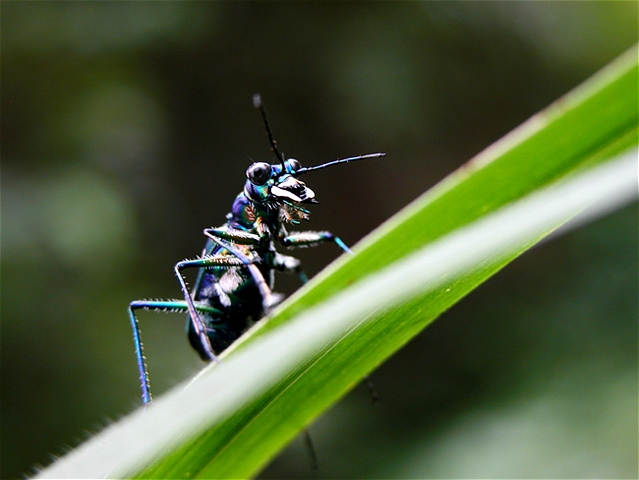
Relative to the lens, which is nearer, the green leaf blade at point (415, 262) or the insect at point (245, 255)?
the green leaf blade at point (415, 262)

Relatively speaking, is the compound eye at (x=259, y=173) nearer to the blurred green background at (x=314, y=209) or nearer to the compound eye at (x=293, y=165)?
the compound eye at (x=293, y=165)

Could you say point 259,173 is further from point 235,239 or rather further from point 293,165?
point 235,239

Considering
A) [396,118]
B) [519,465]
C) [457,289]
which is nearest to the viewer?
[457,289]

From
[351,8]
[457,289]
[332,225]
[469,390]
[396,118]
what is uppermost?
[351,8]

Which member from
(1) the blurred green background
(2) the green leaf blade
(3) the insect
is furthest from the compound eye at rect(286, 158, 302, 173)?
(2) the green leaf blade

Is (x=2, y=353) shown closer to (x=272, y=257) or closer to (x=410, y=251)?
(x=272, y=257)

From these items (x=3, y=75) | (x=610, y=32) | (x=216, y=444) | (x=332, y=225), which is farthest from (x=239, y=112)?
(x=216, y=444)

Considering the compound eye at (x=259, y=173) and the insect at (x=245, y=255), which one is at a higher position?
the compound eye at (x=259, y=173)

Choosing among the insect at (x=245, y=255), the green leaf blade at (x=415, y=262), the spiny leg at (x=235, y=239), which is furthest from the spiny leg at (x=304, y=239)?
the green leaf blade at (x=415, y=262)
